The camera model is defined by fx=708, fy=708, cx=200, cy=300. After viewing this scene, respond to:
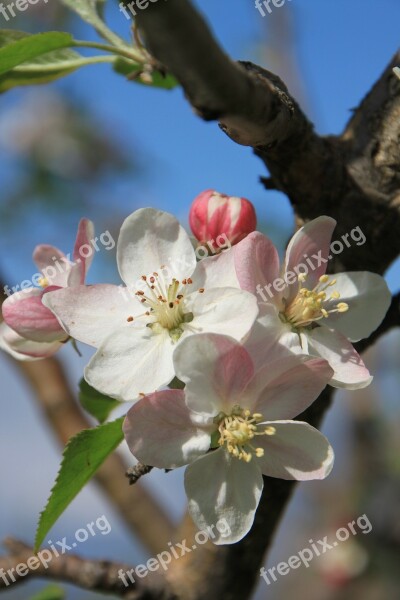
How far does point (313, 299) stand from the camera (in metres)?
0.93

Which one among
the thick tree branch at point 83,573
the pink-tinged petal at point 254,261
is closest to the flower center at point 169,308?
the pink-tinged petal at point 254,261

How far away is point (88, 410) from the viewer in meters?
1.04

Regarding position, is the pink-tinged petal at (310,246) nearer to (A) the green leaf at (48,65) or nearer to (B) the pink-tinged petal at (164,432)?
(B) the pink-tinged petal at (164,432)

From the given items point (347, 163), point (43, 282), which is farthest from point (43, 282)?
point (347, 163)

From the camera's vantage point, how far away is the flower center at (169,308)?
0.91m

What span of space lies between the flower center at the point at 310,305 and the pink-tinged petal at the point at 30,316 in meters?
0.31

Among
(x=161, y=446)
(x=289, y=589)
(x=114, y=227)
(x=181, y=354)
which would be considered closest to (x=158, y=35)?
(x=181, y=354)

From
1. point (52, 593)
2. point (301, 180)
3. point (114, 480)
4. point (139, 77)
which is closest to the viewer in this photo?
point (301, 180)

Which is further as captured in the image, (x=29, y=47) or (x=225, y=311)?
(x=29, y=47)

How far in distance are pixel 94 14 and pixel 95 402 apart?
→ 2.10 feet

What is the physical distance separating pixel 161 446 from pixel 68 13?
3.15m

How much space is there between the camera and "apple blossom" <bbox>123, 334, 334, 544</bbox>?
79cm

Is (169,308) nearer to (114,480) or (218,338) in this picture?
(218,338)

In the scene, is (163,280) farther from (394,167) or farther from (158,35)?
(158,35)
